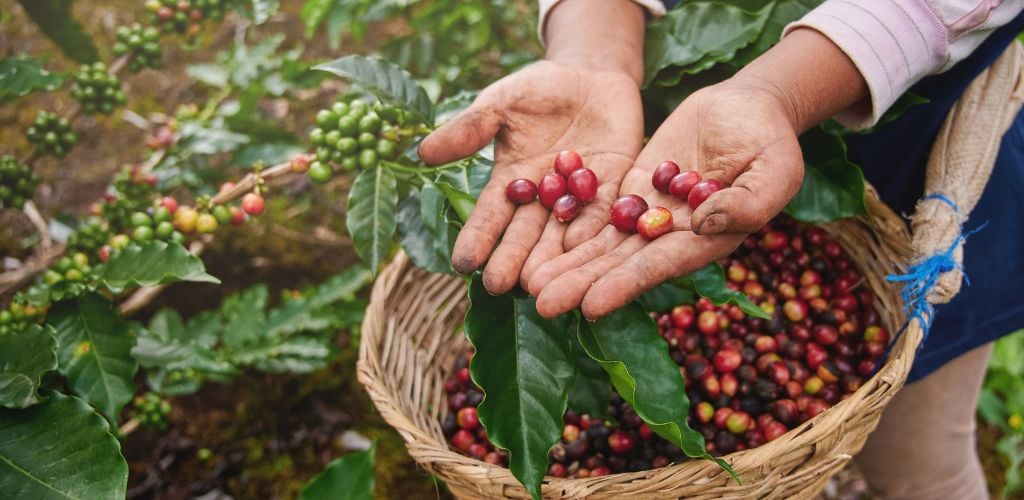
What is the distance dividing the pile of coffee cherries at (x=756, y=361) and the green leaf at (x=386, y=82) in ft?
2.58

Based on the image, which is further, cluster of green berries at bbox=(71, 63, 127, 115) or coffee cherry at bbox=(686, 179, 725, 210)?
cluster of green berries at bbox=(71, 63, 127, 115)

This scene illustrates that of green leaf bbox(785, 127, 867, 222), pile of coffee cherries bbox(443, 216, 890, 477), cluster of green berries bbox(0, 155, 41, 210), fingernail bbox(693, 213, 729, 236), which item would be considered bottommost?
pile of coffee cherries bbox(443, 216, 890, 477)

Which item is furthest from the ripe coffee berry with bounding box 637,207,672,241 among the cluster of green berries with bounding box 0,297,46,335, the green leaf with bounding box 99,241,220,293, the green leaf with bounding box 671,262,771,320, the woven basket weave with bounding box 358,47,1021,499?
the cluster of green berries with bounding box 0,297,46,335

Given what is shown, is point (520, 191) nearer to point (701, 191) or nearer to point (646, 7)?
point (701, 191)

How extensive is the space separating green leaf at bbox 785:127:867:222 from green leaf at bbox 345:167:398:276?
98cm

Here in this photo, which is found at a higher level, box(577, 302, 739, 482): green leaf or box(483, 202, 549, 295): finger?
box(483, 202, 549, 295): finger

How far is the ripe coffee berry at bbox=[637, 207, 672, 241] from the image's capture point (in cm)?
138

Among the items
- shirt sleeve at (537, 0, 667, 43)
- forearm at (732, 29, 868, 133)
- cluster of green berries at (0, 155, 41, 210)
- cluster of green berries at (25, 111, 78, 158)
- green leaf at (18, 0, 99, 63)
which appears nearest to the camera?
forearm at (732, 29, 868, 133)

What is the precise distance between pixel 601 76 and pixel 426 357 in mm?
958

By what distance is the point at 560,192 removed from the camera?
5.05ft

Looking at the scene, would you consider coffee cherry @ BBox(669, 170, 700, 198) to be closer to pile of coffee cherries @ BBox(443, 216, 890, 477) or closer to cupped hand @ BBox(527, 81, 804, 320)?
cupped hand @ BBox(527, 81, 804, 320)

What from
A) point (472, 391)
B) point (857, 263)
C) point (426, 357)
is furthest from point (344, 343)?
point (857, 263)

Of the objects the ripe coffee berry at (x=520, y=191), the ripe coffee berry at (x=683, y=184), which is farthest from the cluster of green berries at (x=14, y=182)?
the ripe coffee berry at (x=683, y=184)

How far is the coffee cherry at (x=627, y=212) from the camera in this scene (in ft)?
4.73
